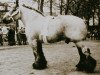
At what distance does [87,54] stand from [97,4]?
29.6 m

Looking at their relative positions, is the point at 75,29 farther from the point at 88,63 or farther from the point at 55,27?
the point at 88,63

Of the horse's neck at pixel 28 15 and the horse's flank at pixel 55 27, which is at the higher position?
the horse's neck at pixel 28 15

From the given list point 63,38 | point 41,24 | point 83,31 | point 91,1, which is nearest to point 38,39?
point 41,24

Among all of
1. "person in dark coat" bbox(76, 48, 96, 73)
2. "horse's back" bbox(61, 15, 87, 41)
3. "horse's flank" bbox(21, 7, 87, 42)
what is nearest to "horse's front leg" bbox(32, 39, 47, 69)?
"horse's flank" bbox(21, 7, 87, 42)

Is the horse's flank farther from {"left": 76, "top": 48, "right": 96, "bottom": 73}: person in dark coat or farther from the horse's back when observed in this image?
{"left": 76, "top": 48, "right": 96, "bottom": 73}: person in dark coat

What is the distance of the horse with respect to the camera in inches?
368

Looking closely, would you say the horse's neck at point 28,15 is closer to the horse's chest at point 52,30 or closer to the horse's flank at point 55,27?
the horse's flank at point 55,27

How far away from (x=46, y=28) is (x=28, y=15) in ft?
4.73

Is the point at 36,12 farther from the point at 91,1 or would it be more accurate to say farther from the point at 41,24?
the point at 91,1

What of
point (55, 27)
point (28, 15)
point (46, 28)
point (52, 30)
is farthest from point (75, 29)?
point (28, 15)

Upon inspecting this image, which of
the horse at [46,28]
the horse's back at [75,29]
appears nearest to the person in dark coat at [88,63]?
the horse at [46,28]

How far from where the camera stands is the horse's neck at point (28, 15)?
10.9 meters

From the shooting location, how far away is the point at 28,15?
11.1 metres

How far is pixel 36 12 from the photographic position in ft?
36.2
